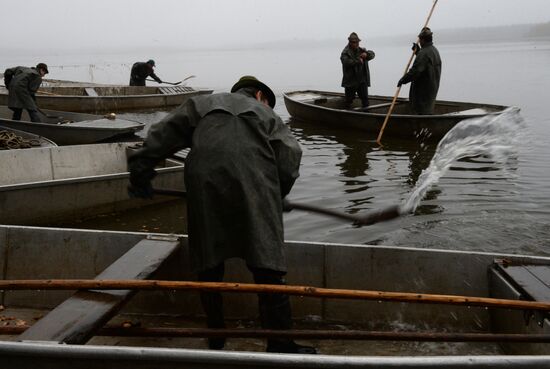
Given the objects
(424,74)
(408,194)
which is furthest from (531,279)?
(424,74)

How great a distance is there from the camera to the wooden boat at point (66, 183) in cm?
696

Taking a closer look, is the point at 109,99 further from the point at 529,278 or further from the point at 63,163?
the point at 529,278

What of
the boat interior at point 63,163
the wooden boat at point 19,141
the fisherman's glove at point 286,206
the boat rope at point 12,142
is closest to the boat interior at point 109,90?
the wooden boat at point 19,141

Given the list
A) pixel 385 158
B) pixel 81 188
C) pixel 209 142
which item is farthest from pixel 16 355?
pixel 385 158

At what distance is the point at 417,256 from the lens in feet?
14.6

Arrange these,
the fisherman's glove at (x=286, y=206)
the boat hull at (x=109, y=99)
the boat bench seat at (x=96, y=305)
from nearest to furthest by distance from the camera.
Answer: the boat bench seat at (x=96, y=305) < the fisherman's glove at (x=286, y=206) < the boat hull at (x=109, y=99)

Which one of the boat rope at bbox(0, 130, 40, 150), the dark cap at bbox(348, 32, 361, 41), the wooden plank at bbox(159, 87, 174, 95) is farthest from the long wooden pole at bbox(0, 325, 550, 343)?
the wooden plank at bbox(159, 87, 174, 95)

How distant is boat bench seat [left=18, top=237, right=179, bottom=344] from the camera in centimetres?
320

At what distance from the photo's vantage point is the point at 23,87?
11.8 m

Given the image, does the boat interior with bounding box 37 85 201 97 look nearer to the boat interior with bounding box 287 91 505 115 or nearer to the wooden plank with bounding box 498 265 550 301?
the boat interior with bounding box 287 91 505 115

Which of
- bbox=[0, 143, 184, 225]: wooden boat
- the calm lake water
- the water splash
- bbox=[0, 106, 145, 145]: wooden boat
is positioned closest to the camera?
bbox=[0, 143, 184, 225]: wooden boat

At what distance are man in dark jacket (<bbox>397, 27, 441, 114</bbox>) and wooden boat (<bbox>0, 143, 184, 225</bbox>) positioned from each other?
244 inches

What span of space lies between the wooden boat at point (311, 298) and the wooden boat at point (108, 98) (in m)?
12.4

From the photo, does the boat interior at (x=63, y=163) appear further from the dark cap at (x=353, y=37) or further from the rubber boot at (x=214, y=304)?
the dark cap at (x=353, y=37)
